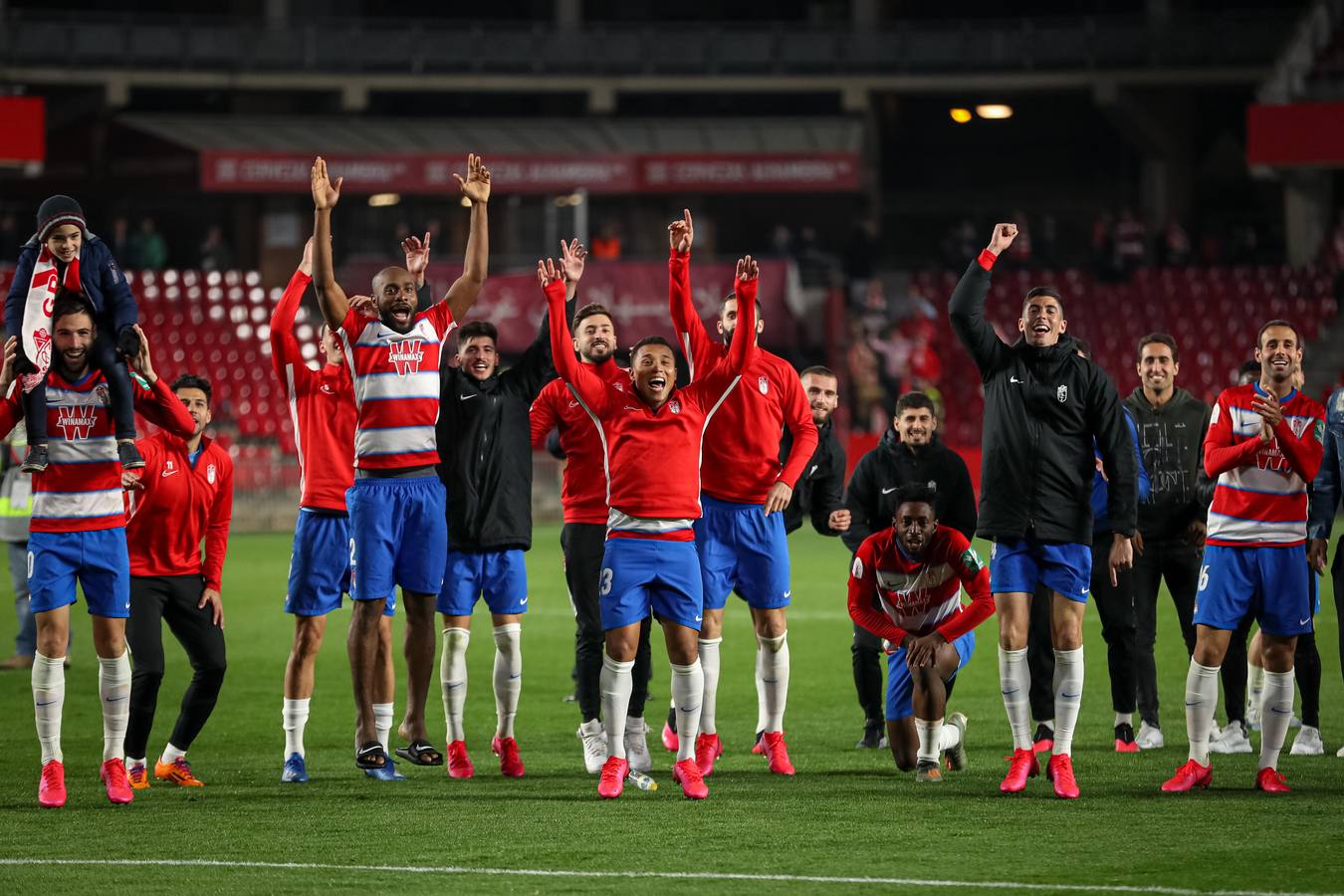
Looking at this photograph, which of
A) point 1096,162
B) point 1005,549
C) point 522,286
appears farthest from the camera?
point 1096,162

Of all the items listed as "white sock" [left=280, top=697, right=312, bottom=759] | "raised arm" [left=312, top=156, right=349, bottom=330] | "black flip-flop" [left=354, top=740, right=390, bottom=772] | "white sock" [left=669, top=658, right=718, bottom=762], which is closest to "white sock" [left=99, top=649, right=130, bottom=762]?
"white sock" [left=280, top=697, right=312, bottom=759]

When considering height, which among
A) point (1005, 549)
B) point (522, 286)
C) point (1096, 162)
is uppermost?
point (1096, 162)

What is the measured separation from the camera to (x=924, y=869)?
6656 mm

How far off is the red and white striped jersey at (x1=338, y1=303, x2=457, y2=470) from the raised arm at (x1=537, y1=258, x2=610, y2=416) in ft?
2.41

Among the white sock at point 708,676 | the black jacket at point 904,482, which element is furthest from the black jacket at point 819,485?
the white sock at point 708,676

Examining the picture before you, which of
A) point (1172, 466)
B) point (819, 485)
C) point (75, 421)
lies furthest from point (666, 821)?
point (1172, 466)

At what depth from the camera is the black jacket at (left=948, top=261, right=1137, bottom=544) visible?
8328 millimetres

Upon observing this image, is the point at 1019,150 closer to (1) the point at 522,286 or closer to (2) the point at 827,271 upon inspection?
(2) the point at 827,271

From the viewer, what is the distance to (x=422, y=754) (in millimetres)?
9164

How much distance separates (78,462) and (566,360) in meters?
2.25

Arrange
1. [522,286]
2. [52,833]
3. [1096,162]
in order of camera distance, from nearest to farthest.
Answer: [52,833]
[522,286]
[1096,162]

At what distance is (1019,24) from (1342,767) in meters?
32.1

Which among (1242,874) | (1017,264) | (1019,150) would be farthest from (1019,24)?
(1242,874)

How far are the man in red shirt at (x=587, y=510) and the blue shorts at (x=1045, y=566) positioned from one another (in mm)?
1996
